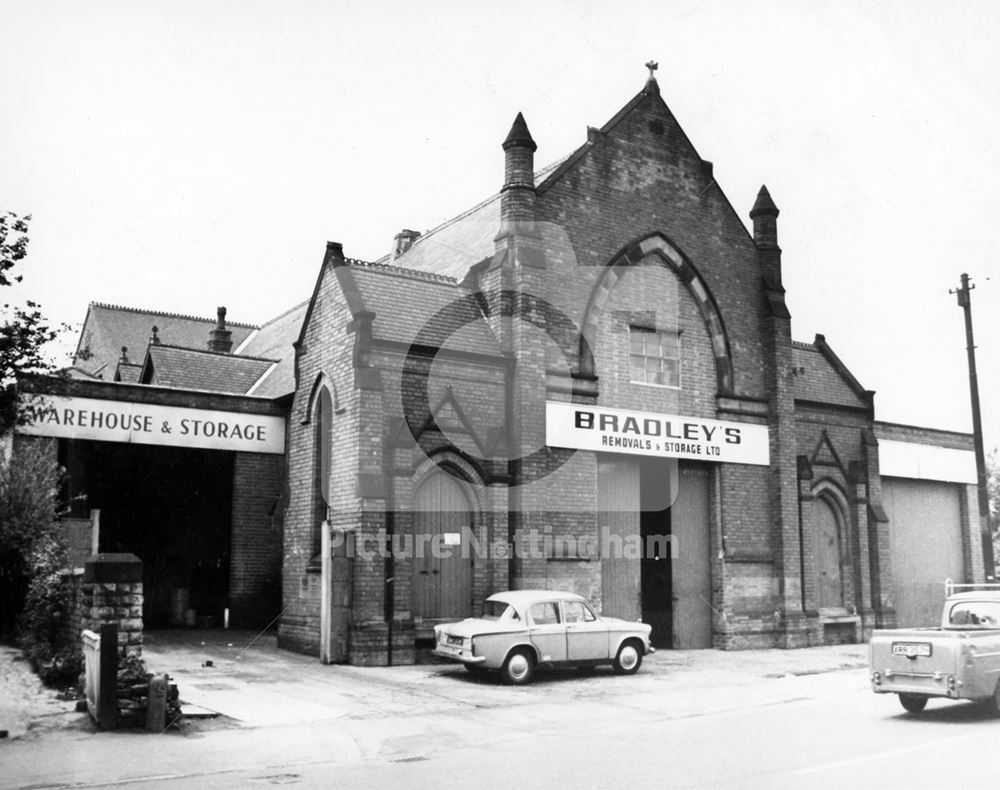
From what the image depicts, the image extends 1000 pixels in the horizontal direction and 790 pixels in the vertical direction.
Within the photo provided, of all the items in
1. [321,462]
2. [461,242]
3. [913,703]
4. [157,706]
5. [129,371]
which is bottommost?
[913,703]

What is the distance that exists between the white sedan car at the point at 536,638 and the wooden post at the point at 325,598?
7.40ft

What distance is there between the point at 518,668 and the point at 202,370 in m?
14.5

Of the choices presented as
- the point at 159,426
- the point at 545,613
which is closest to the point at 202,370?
the point at 159,426

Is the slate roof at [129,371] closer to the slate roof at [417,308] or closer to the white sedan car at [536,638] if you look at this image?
the slate roof at [417,308]

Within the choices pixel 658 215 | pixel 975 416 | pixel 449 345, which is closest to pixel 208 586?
pixel 449 345

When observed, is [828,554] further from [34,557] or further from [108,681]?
[108,681]

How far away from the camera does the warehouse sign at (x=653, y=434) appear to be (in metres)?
19.9

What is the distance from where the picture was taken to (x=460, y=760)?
33.9ft

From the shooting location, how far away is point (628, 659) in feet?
57.2

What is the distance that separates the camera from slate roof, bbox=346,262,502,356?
19.3m

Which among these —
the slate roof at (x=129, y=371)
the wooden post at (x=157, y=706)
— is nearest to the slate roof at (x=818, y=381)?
the wooden post at (x=157, y=706)

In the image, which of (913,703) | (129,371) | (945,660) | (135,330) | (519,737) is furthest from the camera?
(135,330)

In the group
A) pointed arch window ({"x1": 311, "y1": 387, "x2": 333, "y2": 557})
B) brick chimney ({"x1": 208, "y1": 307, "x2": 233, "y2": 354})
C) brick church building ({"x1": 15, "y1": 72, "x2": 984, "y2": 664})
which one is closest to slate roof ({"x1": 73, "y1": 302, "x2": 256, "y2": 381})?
brick chimney ({"x1": 208, "y1": 307, "x2": 233, "y2": 354})

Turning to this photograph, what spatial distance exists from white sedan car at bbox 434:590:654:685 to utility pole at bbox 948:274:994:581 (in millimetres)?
11855
